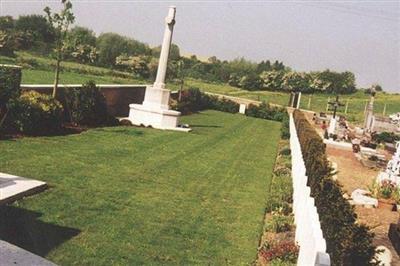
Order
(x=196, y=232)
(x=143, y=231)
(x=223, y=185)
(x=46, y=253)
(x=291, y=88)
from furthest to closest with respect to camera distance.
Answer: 1. (x=291, y=88)
2. (x=223, y=185)
3. (x=196, y=232)
4. (x=143, y=231)
5. (x=46, y=253)

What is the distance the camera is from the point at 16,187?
854 centimetres

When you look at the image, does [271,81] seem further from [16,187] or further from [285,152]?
[16,187]

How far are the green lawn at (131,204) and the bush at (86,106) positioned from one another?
64.9 inches

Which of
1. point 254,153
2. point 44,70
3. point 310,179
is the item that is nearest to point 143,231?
point 310,179

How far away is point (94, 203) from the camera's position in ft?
29.7

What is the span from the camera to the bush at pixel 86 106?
18.5m

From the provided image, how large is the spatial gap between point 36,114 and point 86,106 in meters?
4.02

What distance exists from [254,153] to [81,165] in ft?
33.8

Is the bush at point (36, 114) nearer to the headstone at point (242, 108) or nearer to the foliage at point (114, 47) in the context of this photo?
the headstone at point (242, 108)

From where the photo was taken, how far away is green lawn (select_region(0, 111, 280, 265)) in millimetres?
7168

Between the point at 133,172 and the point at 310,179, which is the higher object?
the point at 310,179

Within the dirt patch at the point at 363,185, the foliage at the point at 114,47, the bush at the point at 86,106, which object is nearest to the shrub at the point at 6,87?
the bush at the point at 86,106

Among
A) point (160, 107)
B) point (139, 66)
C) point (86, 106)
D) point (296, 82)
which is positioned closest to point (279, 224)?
point (86, 106)

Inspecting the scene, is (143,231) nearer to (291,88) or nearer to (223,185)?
(223,185)
